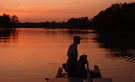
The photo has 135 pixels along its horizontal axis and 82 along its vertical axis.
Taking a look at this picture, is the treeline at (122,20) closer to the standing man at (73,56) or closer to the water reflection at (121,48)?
the water reflection at (121,48)

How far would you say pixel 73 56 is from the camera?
10.2 metres

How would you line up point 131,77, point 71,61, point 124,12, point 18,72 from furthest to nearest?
point 124,12 → point 18,72 → point 131,77 → point 71,61

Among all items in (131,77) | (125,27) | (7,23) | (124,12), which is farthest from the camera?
(7,23)

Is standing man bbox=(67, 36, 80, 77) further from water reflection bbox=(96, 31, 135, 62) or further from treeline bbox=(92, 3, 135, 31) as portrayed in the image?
treeline bbox=(92, 3, 135, 31)

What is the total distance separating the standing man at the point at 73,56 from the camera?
10.1m

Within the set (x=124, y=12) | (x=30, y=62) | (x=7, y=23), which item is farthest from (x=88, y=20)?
(x=30, y=62)

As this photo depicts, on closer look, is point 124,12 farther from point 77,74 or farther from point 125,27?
point 77,74

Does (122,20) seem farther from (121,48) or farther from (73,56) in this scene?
(73,56)

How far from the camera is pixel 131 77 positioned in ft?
43.1

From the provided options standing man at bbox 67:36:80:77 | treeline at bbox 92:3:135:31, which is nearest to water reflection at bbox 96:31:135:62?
standing man at bbox 67:36:80:77

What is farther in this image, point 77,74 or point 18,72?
point 18,72

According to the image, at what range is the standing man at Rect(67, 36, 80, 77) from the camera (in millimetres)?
10073

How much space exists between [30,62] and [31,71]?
10.3ft

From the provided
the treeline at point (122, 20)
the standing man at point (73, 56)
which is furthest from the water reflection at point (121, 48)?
the treeline at point (122, 20)
